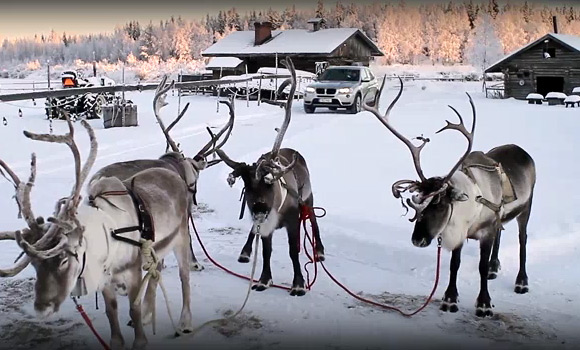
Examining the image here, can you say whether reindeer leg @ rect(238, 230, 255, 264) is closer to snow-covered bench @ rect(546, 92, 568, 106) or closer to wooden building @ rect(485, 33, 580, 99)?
snow-covered bench @ rect(546, 92, 568, 106)

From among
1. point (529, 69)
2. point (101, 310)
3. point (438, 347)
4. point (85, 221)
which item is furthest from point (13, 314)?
point (529, 69)

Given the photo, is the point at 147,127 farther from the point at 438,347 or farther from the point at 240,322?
the point at 438,347

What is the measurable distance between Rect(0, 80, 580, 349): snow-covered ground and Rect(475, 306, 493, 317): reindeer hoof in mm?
50

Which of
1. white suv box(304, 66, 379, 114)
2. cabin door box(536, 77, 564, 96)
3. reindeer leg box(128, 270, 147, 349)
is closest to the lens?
reindeer leg box(128, 270, 147, 349)

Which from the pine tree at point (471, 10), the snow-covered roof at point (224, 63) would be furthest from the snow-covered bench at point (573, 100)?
the pine tree at point (471, 10)

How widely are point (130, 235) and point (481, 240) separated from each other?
191 centimetres

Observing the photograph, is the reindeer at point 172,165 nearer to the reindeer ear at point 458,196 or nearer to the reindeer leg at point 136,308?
the reindeer leg at point 136,308

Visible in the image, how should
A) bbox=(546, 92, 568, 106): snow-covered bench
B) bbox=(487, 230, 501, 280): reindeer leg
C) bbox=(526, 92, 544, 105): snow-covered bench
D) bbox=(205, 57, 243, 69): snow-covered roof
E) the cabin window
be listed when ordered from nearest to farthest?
bbox=(487, 230, 501, 280): reindeer leg
bbox=(546, 92, 568, 106): snow-covered bench
bbox=(526, 92, 544, 105): snow-covered bench
the cabin window
bbox=(205, 57, 243, 69): snow-covered roof

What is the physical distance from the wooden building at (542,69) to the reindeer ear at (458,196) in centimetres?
1646

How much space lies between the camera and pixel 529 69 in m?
19.8

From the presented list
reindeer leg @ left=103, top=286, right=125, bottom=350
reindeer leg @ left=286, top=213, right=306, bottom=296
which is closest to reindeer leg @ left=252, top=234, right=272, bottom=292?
reindeer leg @ left=286, top=213, right=306, bottom=296

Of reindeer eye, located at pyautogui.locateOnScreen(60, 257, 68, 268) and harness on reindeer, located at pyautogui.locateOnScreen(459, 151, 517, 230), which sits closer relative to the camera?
reindeer eye, located at pyautogui.locateOnScreen(60, 257, 68, 268)

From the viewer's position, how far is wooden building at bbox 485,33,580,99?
1883 centimetres

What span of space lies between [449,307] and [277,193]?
1126 millimetres
